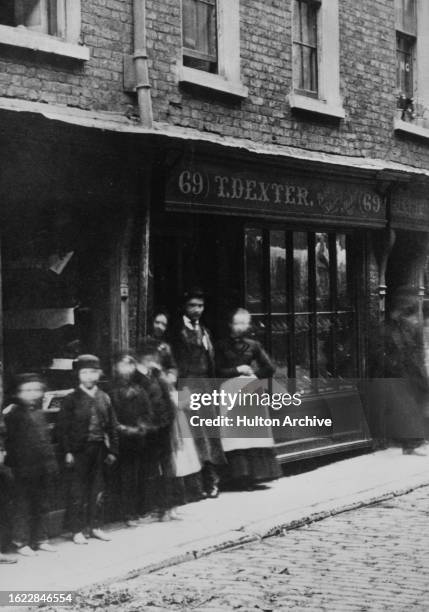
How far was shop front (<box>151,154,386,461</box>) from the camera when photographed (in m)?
9.57

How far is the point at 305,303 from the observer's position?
11.2m

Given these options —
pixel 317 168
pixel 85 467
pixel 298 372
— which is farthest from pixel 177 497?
pixel 317 168

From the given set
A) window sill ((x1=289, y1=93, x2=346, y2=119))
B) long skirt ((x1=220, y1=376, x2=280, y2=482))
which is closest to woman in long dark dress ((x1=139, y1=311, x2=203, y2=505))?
long skirt ((x1=220, y1=376, x2=280, y2=482))

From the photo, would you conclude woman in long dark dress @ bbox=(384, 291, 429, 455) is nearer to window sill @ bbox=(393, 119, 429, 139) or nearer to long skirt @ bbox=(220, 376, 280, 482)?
window sill @ bbox=(393, 119, 429, 139)

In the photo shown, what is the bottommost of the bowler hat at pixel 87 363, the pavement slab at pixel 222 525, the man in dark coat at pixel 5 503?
the pavement slab at pixel 222 525

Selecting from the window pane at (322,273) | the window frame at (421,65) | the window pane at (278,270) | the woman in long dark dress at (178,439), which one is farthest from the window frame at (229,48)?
the window frame at (421,65)

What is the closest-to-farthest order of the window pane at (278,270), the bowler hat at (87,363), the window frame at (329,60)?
the bowler hat at (87,363)
the window pane at (278,270)
the window frame at (329,60)

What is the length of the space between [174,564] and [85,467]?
1.16 meters

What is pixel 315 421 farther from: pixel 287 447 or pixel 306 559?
pixel 306 559

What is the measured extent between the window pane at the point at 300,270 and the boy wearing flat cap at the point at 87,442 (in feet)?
12.0

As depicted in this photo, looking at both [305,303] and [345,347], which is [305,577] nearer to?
[305,303]

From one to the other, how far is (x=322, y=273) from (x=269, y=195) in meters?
1.55

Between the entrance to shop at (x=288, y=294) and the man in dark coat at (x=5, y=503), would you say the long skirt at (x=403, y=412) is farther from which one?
the man in dark coat at (x=5, y=503)

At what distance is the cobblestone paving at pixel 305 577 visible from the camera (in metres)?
5.95
